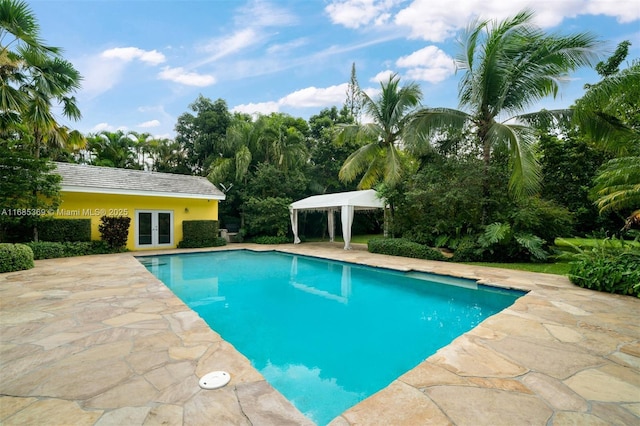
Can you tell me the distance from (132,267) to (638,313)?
Result: 11.4m

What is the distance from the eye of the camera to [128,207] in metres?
14.0

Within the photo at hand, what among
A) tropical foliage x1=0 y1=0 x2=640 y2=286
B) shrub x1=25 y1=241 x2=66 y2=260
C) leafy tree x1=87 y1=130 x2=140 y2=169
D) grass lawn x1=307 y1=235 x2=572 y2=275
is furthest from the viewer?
leafy tree x1=87 y1=130 x2=140 y2=169

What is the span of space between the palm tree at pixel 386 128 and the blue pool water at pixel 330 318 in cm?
510

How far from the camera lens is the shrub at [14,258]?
776 cm

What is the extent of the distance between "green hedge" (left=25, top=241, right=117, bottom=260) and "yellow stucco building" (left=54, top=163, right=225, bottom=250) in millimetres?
922

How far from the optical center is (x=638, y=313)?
4691mm

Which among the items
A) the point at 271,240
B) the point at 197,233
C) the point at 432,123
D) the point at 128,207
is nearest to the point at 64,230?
the point at 128,207

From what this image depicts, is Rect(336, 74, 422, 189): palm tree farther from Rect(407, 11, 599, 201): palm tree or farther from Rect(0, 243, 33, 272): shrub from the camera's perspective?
Rect(0, 243, 33, 272): shrub

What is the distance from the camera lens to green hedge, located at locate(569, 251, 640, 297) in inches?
227

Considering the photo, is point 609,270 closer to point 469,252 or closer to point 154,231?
point 469,252

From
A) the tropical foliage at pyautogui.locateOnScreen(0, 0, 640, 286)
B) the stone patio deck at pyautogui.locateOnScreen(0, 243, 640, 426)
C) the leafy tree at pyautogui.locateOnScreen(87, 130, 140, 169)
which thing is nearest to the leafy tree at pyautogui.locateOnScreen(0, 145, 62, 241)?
the tropical foliage at pyautogui.locateOnScreen(0, 0, 640, 286)

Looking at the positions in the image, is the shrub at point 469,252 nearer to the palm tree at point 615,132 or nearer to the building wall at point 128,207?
the palm tree at point 615,132

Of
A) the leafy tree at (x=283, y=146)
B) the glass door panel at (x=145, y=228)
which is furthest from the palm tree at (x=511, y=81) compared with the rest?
the glass door panel at (x=145, y=228)

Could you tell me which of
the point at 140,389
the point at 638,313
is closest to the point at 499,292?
the point at 638,313
